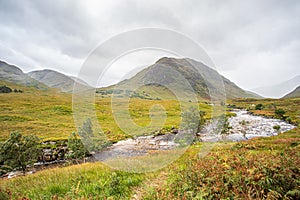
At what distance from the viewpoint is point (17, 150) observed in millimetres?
21281

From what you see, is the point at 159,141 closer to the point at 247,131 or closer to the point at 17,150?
the point at 247,131

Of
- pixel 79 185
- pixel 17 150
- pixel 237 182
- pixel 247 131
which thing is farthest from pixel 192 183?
pixel 247 131

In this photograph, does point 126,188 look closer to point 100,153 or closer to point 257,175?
point 257,175

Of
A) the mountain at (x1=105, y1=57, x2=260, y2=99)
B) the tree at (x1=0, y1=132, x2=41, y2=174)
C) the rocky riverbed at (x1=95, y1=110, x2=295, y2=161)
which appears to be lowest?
the rocky riverbed at (x1=95, y1=110, x2=295, y2=161)

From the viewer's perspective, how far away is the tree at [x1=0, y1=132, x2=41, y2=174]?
20.7 meters

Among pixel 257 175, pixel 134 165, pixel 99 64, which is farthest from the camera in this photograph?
pixel 134 165

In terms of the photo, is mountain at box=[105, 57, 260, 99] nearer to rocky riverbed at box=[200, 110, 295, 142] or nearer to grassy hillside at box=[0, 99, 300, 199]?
grassy hillside at box=[0, 99, 300, 199]

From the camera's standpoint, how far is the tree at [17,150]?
20.7m

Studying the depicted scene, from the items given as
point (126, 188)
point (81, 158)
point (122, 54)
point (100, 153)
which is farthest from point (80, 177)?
point (100, 153)

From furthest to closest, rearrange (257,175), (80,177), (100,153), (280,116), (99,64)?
(280,116), (100,153), (99,64), (80,177), (257,175)

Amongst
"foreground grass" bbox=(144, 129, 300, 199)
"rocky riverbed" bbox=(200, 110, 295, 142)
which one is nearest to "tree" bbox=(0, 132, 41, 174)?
"foreground grass" bbox=(144, 129, 300, 199)

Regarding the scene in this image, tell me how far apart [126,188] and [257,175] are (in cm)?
404

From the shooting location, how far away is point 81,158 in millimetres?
29031

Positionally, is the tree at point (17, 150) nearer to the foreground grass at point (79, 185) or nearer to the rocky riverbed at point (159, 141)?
the rocky riverbed at point (159, 141)
